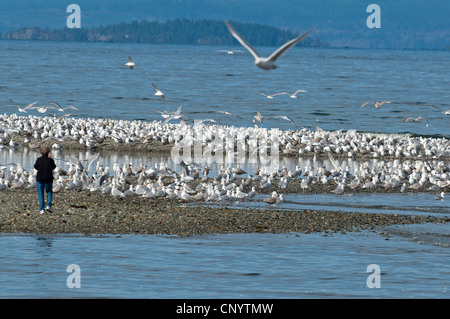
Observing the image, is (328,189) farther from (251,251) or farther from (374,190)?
(251,251)

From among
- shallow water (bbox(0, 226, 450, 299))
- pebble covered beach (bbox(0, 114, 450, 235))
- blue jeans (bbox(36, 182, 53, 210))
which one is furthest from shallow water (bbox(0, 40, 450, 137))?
blue jeans (bbox(36, 182, 53, 210))

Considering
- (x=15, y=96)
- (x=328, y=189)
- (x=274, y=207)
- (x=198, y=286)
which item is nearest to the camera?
(x=198, y=286)

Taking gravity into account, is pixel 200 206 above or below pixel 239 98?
below

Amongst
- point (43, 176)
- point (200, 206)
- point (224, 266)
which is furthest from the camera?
point (200, 206)

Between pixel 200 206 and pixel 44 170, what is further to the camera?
pixel 200 206

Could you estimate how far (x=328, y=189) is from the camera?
92.0 ft

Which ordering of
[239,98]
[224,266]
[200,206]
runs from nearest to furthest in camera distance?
[224,266] → [200,206] → [239,98]

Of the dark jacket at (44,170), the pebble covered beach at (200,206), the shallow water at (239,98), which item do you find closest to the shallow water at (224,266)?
the pebble covered beach at (200,206)

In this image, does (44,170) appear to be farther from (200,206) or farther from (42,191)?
(200,206)

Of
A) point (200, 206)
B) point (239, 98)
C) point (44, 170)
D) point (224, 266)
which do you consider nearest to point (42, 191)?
point (44, 170)

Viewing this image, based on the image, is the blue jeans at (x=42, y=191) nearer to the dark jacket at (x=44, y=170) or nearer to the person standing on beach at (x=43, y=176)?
the person standing on beach at (x=43, y=176)

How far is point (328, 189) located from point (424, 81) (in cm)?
9936

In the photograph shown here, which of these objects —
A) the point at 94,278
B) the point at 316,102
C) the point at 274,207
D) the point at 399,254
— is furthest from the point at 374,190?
the point at 316,102

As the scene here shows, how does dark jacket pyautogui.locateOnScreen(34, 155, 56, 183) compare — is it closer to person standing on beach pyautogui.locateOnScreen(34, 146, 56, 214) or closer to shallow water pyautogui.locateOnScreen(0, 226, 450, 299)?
person standing on beach pyautogui.locateOnScreen(34, 146, 56, 214)
